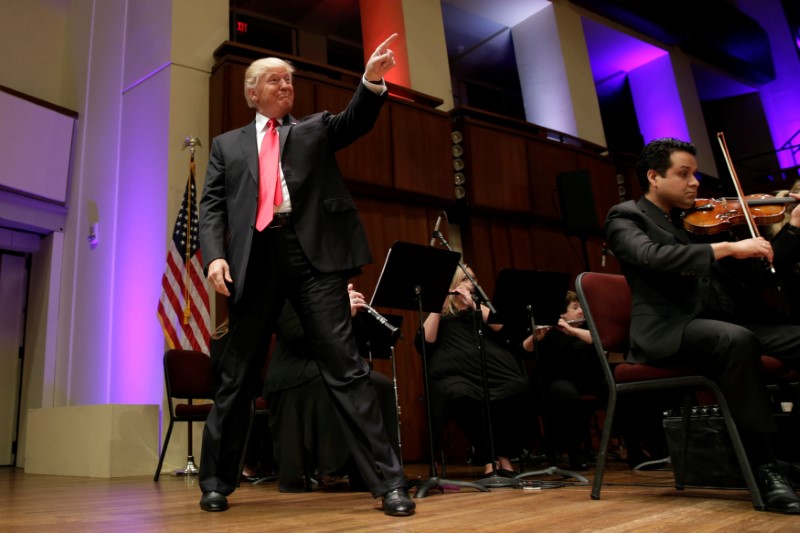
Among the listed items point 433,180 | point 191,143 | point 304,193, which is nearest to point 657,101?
point 433,180

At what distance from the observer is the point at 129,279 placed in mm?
5965

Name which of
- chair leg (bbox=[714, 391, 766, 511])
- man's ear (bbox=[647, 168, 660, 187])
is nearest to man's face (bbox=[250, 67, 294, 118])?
man's ear (bbox=[647, 168, 660, 187])

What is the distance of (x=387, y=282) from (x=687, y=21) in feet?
26.4

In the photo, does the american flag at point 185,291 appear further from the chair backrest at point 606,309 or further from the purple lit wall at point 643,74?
the purple lit wall at point 643,74

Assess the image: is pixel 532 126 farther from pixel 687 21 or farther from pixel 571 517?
pixel 571 517

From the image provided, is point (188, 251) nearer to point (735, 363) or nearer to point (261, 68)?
point (261, 68)

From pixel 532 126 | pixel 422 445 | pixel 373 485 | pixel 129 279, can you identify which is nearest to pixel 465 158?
pixel 532 126

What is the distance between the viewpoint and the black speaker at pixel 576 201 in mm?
7086

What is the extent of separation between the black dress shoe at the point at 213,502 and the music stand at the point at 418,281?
1.01 meters

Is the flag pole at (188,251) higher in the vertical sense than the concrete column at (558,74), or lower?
lower

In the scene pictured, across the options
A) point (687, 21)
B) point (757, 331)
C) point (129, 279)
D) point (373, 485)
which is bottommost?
point (373, 485)

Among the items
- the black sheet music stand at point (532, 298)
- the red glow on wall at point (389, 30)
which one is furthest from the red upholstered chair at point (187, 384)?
the red glow on wall at point (389, 30)

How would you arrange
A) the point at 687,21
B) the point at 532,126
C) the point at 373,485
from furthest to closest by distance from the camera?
1. the point at 687,21
2. the point at 532,126
3. the point at 373,485

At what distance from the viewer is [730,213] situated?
2359mm
